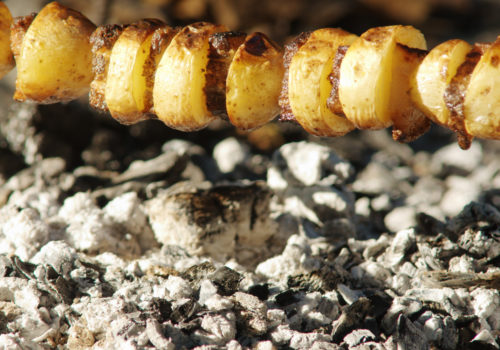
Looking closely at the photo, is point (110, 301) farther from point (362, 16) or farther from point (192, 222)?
point (362, 16)

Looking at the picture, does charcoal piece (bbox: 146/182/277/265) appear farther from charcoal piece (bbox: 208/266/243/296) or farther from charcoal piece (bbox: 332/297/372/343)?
charcoal piece (bbox: 332/297/372/343)

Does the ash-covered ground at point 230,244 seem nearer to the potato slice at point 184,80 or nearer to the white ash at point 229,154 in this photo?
the white ash at point 229,154

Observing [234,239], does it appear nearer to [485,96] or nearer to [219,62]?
[219,62]

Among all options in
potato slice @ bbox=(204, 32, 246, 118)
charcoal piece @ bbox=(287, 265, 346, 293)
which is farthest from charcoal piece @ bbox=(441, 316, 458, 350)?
potato slice @ bbox=(204, 32, 246, 118)

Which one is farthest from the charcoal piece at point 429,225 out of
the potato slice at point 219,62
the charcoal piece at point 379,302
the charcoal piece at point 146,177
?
the charcoal piece at point 146,177

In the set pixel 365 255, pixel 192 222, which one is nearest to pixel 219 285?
pixel 192 222

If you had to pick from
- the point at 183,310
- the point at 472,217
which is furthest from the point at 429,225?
the point at 183,310
